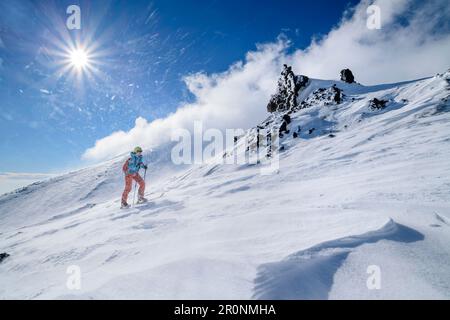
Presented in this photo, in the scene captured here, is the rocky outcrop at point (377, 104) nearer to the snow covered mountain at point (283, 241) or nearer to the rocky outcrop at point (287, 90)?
the snow covered mountain at point (283, 241)

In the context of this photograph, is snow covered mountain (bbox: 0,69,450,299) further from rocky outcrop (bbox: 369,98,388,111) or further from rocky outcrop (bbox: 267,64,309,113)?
rocky outcrop (bbox: 267,64,309,113)

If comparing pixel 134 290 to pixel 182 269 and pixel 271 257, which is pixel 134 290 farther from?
pixel 271 257

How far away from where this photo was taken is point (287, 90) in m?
37.4

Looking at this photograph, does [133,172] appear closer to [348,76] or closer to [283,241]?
[283,241]

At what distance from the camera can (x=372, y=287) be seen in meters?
2.44

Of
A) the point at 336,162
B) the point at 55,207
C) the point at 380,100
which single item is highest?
the point at 380,100

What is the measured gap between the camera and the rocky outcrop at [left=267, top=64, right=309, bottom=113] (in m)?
33.9

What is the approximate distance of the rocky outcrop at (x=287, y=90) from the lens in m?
33.9

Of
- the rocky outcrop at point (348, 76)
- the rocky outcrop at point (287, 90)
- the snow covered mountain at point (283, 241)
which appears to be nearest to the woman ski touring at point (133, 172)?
the snow covered mountain at point (283, 241)

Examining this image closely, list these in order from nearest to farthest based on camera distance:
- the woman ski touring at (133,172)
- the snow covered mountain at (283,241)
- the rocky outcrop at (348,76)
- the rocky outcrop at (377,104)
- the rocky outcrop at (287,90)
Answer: the snow covered mountain at (283,241), the woman ski touring at (133,172), the rocky outcrop at (377,104), the rocky outcrop at (348,76), the rocky outcrop at (287,90)

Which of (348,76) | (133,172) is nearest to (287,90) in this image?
(348,76)

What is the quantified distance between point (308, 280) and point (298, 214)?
223cm

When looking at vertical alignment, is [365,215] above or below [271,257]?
above
